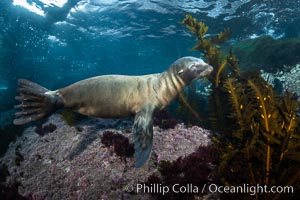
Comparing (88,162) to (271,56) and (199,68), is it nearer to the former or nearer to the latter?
(199,68)

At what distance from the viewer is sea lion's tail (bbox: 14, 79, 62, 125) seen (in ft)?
14.9

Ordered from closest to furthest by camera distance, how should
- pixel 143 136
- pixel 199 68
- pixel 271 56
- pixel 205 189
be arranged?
1. pixel 143 136
2. pixel 199 68
3. pixel 205 189
4. pixel 271 56

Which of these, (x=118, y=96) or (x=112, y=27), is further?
(x=112, y=27)

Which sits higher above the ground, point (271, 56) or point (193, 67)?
point (271, 56)

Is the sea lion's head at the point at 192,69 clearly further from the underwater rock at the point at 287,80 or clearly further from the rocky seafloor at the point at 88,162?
the underwater rock at the point at 287,80

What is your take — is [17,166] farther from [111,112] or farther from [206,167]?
[206,167]

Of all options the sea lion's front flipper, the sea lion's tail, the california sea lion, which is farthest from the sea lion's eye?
the sea lion's tail

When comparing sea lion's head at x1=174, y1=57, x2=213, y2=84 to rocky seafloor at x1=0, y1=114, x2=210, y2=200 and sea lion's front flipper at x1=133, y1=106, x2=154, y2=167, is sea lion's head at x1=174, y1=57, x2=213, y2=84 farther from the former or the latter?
rocky seafloor at x1=0, y1=114, x2=210, y2=200

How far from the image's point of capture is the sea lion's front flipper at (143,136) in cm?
415

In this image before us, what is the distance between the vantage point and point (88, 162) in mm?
6520

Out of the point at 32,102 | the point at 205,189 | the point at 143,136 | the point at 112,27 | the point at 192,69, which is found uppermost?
the point at 112,27

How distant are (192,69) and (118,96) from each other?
1576mm

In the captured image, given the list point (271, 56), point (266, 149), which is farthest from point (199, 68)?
point (271, 56)

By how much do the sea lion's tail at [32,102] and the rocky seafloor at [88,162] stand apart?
88.3 inches
